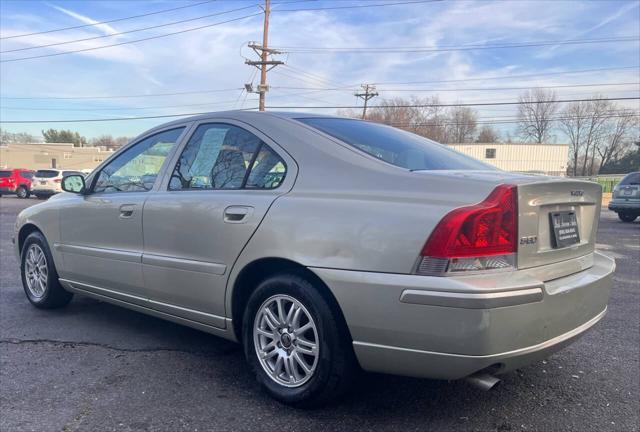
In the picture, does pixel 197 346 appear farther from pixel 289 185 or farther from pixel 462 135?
pixel 462 135

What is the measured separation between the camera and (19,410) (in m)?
2.86

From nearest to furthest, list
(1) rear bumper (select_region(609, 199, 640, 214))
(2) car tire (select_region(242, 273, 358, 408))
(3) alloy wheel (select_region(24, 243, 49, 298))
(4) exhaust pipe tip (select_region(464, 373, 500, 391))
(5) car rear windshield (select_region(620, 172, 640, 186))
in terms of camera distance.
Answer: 1. (4) exhaust pipe tip (select_region(464, 373, 500, 391))
2. (2) car tire (select_region(242, 273, 358, 408))
3. (3) alloy wheel (select_region(24, 243, 49, 298))
4. (1) rear bumper (select_region(609, 199, 640, 214))
5. (5) car rear windshield (select_region(620, 172, 640, 186))

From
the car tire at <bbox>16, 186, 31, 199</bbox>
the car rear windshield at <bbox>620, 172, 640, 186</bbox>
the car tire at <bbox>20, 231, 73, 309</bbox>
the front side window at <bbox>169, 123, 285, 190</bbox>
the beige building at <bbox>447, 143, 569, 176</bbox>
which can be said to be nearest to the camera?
the front side window at <bbox>169, 123, 285, 190</bbox>

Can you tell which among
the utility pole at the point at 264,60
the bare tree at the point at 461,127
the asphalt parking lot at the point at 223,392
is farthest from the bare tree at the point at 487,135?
the asphalt parking lot at the point at 223,392

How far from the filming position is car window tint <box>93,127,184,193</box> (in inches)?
152

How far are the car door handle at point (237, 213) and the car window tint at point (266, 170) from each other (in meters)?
0.16

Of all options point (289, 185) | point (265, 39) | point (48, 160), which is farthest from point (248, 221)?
point (48, 160)

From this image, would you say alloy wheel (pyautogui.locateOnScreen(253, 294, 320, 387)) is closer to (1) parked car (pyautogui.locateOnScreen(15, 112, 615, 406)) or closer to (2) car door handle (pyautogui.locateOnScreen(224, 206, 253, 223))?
(1) parked car (pyautogui.locateOnScreen(15, 112, 615, 406))

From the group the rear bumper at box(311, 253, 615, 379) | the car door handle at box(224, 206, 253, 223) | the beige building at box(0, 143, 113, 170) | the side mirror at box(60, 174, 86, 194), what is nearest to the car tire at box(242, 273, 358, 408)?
the rear bumper at box(311, 253, 615, 379)

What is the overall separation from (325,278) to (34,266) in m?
3.57

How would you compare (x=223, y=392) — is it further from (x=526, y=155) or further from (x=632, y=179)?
(x=526, y=155)

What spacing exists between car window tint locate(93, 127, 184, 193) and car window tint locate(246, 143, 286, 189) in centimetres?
90

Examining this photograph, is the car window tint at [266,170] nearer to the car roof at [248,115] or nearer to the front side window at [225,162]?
the front side window at [225,162]

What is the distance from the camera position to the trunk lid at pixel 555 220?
2.45 meters
